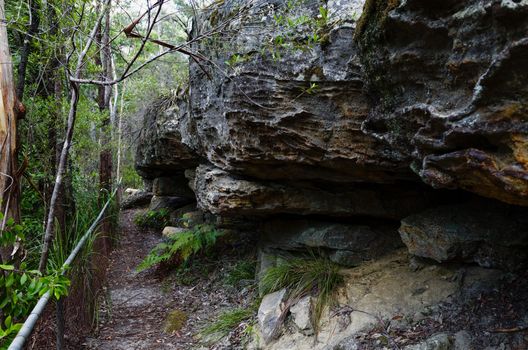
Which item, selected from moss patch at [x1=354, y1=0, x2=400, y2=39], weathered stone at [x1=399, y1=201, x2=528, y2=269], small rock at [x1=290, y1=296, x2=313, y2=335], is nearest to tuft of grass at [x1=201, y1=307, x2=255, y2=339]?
small rock at [x1=290, y1=296, x2=313, y2=335]

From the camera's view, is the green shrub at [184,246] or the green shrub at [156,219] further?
the green shrub at [156,219]

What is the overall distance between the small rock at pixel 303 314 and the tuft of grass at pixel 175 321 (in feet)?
6.08

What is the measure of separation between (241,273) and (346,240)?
6.91 ft

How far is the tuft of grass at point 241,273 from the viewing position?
20.3 feet

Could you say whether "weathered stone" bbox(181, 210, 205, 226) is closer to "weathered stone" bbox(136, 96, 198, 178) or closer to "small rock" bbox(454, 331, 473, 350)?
"weathered stone" bbox(136, 96, 198, 178)

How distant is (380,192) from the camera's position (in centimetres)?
478

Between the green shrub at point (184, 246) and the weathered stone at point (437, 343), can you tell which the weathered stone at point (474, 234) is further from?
the green shrub at point (184, 246)

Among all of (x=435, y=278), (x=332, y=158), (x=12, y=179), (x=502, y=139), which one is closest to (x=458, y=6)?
(x=502, y=139)

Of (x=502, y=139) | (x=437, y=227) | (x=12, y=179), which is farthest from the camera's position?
(x=437, y=227)

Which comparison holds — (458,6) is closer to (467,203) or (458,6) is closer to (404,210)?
(467,203)

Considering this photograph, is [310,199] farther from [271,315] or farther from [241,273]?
[241,273]

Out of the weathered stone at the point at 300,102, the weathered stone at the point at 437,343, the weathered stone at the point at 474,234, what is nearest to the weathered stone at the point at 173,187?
the weathered stone at the point at 300,102

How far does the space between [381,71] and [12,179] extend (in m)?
2.90

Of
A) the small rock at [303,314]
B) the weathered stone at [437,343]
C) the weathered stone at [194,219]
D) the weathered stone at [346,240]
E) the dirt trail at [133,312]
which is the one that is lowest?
the dirt trail at [133,312]
